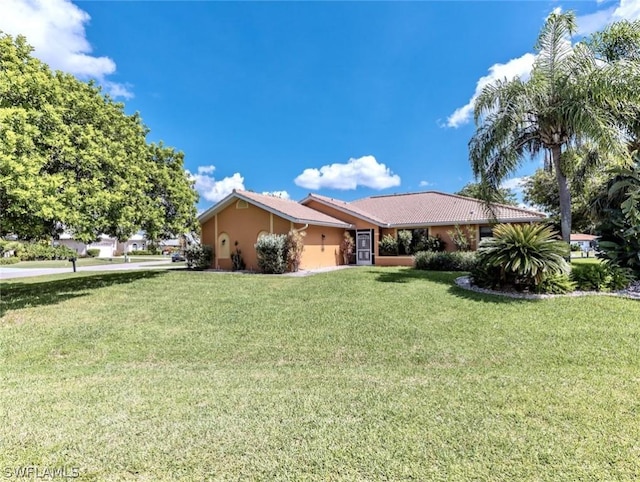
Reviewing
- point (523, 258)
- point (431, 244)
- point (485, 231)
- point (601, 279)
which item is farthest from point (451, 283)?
point (485, 231)

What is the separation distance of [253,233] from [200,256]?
4.00 m

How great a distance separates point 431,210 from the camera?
24656mm

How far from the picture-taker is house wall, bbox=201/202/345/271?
19.8 metres

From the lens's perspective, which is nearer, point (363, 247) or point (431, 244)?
point (431, 244)

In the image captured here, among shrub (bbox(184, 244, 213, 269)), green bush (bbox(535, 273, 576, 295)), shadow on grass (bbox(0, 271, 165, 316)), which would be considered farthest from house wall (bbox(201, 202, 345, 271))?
green bush (bbox(535, 273, 576, 295))

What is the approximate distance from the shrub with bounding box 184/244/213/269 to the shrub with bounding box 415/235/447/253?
1393 centimetres

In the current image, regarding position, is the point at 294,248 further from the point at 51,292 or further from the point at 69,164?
the point at 51,292

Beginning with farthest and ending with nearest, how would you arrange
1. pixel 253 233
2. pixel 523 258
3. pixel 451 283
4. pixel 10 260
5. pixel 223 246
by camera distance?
pixel 10 260 < pixel 223 246 < pixel 253 233 < pixel 451 283 < pixel 523 258

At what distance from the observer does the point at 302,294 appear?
1230cm

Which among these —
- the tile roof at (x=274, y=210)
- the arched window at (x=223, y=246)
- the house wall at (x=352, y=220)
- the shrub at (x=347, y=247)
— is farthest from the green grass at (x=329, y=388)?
the shrub at (x=347, y=247)

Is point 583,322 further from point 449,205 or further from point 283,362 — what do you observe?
point 449,205

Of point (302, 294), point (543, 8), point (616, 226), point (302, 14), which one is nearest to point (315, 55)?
point (302, 14)

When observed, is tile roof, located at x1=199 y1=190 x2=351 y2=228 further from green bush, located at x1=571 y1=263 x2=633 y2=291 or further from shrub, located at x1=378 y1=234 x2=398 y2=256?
green bush, located at x1=571 y1=263 x2=633 y2=291

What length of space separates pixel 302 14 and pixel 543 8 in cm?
979
